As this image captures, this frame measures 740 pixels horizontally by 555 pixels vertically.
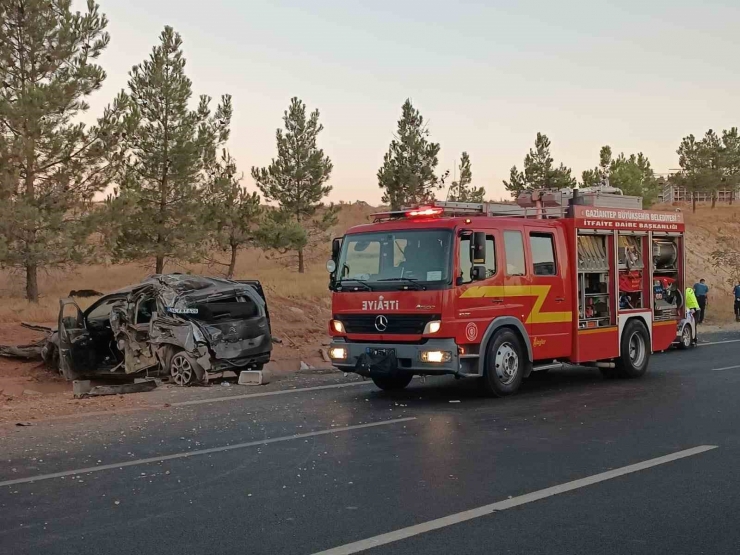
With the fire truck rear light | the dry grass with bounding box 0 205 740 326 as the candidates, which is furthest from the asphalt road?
the dry grass with bounding box 0 205 740 326

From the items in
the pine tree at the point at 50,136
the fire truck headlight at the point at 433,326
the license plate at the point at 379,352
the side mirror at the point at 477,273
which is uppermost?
the pine tree at the point at 50,136

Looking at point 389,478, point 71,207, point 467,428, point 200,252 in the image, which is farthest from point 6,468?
point 200,252

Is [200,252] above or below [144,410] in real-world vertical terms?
above

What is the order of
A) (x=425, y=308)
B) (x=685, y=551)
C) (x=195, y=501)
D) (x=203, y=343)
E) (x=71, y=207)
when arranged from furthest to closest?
(x=71, y=207) → (x=203, y=343) → (x=425, y=308) → (x=195, y=501) → (x=685, y=551)

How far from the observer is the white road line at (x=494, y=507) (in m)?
5.09

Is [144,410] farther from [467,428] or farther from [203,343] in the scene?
[467,428]

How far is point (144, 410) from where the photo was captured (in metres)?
11.2

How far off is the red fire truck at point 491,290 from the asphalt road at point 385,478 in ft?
2.42

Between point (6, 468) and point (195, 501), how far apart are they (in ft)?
7.92

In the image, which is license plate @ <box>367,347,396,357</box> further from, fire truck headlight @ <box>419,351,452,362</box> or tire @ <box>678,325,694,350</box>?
tire @ <box>678,325,694,350</box>

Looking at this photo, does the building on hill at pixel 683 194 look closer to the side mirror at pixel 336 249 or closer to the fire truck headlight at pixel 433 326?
the side mirror at pixel 336 249

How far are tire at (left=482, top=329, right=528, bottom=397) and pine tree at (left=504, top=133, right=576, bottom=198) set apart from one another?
40.6 metres

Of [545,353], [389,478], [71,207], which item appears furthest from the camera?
[71,207]

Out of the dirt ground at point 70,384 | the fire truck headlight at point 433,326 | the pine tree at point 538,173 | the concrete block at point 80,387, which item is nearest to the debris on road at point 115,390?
the concrete block at point 80,387
